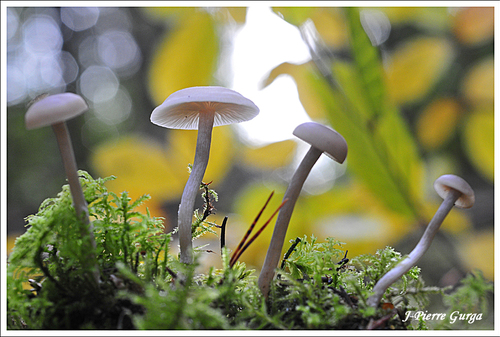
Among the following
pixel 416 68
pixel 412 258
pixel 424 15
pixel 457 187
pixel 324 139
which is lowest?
pixel 412 258

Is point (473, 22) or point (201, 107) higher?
Result: point (473, 22)

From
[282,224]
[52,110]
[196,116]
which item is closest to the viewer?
[52,110]

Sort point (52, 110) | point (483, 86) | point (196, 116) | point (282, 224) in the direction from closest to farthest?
point (52, 110) < point (282, 224) < point (483, 86) < point (196, 116)

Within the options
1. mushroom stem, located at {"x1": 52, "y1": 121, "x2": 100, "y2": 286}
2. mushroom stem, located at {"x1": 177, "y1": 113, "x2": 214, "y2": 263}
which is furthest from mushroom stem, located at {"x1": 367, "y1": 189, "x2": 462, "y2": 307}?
mushroom stem, located at {"x1": 52, "y1": 121, "x2": 100, "y2": 286}

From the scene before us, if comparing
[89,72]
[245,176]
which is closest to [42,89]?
[89,72]

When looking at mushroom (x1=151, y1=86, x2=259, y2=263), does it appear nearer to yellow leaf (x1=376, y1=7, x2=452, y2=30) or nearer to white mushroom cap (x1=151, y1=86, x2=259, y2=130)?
white mushroom cap (x1=151, y1=86, x2=259, y2=130)

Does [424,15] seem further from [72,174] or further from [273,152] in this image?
[72,174]

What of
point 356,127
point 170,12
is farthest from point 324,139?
point 170,12
